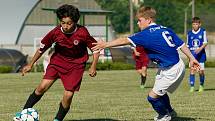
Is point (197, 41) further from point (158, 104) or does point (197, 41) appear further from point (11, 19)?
point (11, 19)

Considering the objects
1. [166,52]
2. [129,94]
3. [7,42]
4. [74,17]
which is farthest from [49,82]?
[7,42]

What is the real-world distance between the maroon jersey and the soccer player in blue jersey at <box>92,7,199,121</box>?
2.38ft

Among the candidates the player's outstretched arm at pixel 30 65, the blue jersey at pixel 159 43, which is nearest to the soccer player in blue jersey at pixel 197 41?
the blue jersey at pixel 159 43

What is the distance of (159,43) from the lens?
10477 millimetres

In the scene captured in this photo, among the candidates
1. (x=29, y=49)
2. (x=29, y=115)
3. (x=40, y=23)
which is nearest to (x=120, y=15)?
(x=40, y=23)

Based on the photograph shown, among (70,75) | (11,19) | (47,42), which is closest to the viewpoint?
(70,75)

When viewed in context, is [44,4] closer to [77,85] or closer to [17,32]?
[17,32]

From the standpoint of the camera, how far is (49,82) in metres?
10.7

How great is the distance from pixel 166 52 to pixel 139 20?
2.09 ft

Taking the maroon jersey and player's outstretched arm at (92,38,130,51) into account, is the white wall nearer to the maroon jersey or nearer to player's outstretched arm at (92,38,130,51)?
the maroon jersey

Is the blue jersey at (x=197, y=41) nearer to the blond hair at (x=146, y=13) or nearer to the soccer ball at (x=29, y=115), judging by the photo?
the blond hair at (x=146, y=13)

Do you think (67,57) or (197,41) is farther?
(197,41)

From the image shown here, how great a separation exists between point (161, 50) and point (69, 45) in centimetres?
138

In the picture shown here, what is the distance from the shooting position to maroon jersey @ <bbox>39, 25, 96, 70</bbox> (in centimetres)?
1045
